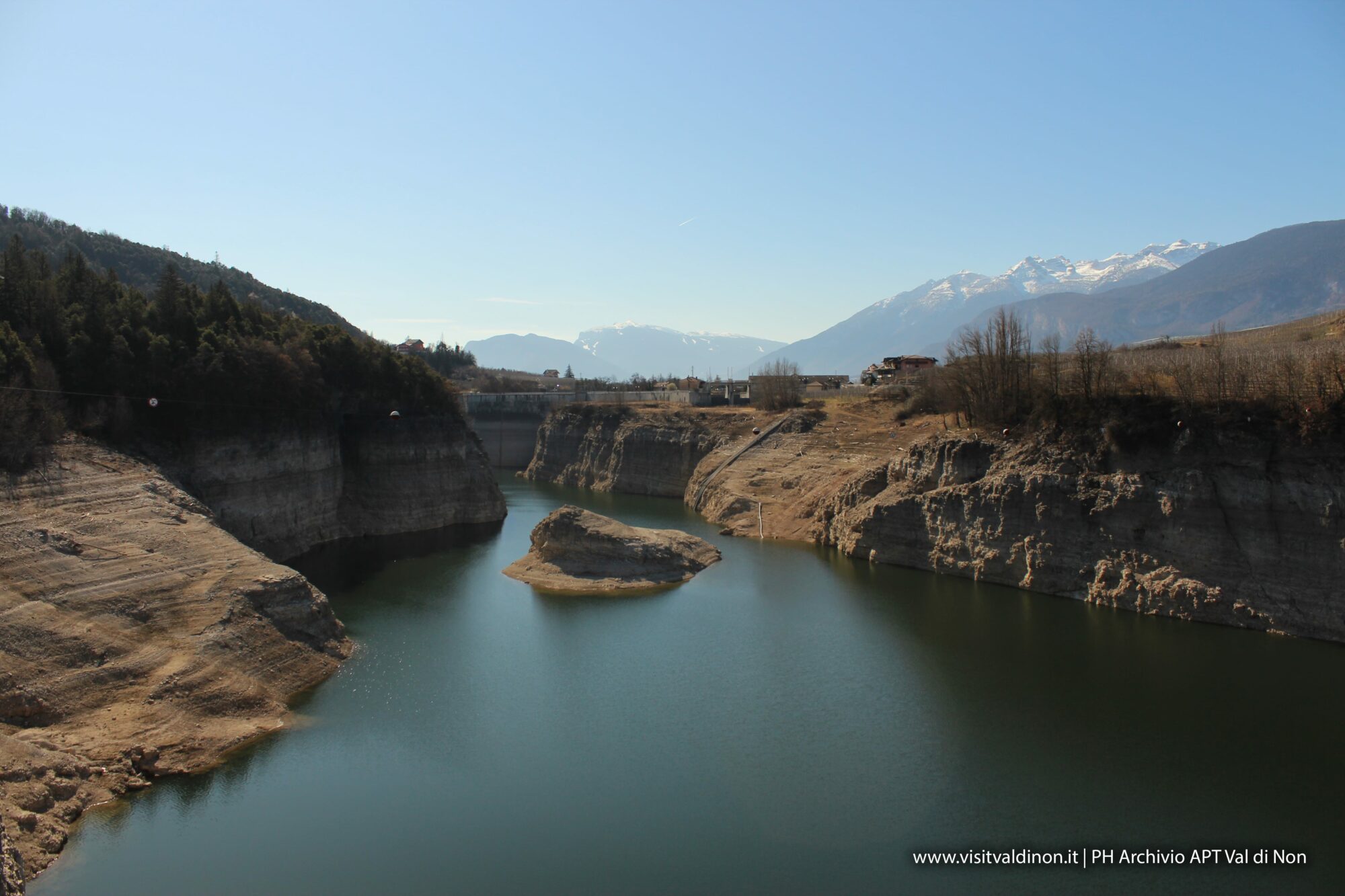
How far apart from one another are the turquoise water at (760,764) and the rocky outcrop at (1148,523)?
1.61 metres

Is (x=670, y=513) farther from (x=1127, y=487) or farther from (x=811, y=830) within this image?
(x=811, y=830)

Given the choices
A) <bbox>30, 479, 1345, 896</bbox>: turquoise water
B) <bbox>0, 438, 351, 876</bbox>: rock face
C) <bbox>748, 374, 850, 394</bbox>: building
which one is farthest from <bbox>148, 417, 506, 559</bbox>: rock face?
<bbox>748, 374, 850, 394</bbox>: building

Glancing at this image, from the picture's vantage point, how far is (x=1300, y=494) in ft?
100

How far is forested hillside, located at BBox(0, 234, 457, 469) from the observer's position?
33219 mm

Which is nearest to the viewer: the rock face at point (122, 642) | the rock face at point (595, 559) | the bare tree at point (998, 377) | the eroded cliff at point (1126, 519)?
the rock face at point (122, 642)

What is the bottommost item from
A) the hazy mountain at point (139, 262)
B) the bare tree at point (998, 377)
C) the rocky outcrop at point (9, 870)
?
the rocky outcrop at point (9, 870)

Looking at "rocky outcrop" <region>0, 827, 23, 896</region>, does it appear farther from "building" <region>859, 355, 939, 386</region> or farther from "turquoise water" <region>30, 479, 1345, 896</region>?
"building" <region>859, 355, 939, 386</region>

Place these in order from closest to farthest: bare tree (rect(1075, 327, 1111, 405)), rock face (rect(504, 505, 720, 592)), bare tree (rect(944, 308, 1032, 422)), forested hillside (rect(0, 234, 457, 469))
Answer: forested hillside (rect(0, 234, 457, 469)) → bare tree (rect(1075, 327, 1111, 405)) → rock face (rect(504, 505, 720, 592)) → bare tree (rect(944, 308, 1032, 422))

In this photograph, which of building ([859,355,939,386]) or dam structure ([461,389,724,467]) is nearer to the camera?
building ([859,355,939,386])

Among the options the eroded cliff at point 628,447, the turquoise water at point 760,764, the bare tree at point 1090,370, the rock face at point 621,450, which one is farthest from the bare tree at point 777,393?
the turquoise water at point 760,764

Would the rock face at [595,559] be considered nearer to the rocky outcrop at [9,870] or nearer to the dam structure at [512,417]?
the rocky outcrop at [9,870]

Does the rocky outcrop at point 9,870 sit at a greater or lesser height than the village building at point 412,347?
lesser

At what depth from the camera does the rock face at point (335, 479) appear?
4069 cm

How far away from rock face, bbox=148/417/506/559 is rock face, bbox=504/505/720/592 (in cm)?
1252
